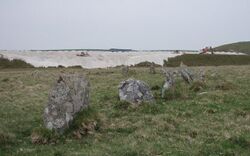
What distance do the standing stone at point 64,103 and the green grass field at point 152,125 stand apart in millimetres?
847

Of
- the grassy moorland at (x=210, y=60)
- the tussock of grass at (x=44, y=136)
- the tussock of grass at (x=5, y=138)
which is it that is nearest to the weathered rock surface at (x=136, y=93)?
the tussock of grass at (x=44, y=136)

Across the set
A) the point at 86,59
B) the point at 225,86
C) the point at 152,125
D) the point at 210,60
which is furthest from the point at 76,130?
the point at 210,60

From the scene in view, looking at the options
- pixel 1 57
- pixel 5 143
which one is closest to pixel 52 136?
pixel 5 143

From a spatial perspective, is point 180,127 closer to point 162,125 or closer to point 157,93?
point 162,125

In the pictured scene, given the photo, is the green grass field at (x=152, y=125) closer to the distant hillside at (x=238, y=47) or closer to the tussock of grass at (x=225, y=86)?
the tussock of grass at (x=225, y=86)

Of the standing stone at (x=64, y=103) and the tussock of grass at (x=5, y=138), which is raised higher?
the standing stone at (x=64, y=103)

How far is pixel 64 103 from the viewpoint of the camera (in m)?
18.3

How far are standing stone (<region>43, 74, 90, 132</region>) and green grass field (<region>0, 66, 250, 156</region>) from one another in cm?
85

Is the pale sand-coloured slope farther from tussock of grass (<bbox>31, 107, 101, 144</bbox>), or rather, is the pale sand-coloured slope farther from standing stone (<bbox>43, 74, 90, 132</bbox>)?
tussock of grass (<bbox>31, 107, 101, 144</bbox>)

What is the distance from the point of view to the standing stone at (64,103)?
17953 mm

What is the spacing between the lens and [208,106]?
23.7 metres

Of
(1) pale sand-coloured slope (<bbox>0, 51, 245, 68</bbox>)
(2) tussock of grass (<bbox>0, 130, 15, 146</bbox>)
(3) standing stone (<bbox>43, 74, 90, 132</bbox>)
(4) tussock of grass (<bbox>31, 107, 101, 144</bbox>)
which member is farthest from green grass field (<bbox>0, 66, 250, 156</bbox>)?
(1) pale sand-coloured slope (<bbox>0, 51, 245, 68</bbox>)

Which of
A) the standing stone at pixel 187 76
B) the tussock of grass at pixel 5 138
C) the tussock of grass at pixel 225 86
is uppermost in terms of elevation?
the standing stone at pixel 187 76

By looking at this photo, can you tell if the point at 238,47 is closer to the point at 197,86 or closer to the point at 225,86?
the point at 225,86
